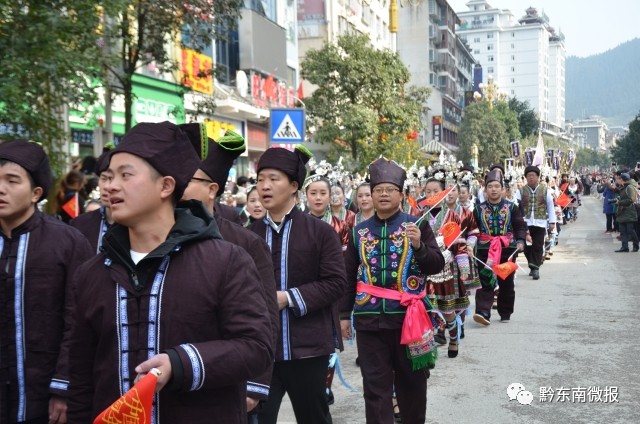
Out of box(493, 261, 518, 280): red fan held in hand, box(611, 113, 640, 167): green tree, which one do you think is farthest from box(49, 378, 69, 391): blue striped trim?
box(611, 113, 640, 167): green tree

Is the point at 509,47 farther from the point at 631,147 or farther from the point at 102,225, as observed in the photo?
the point at 102,225

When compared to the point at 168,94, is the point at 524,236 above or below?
below

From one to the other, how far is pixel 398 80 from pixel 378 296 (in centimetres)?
2375

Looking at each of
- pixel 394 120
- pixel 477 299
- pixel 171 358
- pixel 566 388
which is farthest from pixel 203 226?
pixel 394 120

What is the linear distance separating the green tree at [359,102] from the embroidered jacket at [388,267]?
20968 mm

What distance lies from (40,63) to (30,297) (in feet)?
11.3

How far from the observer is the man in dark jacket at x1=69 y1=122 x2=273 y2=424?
2.70m

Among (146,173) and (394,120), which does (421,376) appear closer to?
(146,173)

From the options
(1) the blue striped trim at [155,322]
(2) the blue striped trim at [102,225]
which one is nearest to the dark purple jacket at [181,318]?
(1) the blue striped trim at [155,322]

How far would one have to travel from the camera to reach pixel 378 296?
5.57m

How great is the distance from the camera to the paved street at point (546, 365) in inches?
263

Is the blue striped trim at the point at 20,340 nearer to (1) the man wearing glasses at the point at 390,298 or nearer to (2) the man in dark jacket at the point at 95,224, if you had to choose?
(2) the man in dark jacket at the point at 95,224

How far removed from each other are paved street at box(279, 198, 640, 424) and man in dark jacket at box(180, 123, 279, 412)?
9.38 ft

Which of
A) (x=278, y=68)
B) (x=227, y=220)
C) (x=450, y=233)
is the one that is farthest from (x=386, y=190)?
(x=278, y=68)
